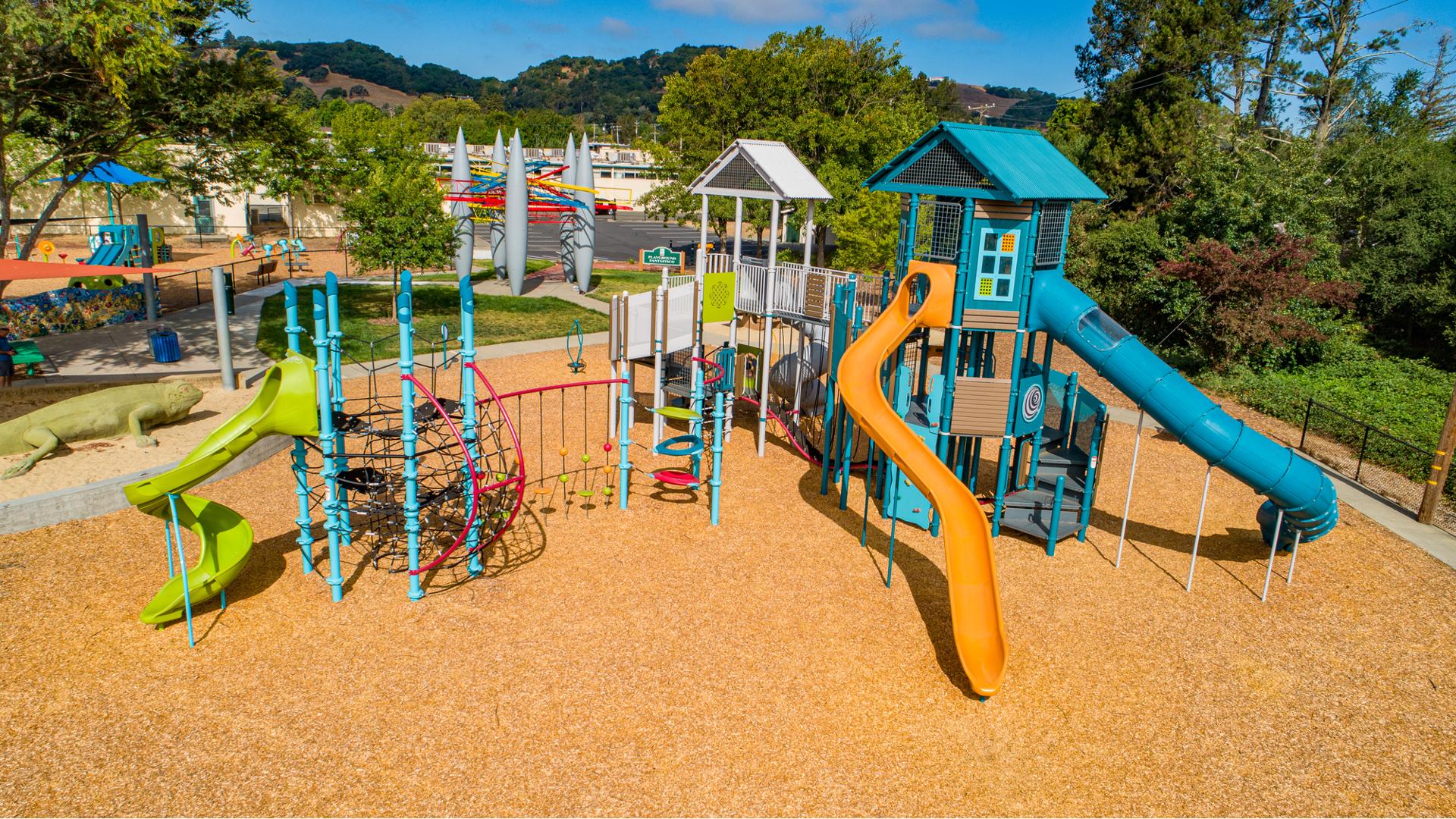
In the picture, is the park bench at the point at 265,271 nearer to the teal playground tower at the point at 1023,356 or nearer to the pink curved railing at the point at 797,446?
the pink curved railing at the point at 797,446

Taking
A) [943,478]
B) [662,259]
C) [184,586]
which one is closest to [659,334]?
[943,478]

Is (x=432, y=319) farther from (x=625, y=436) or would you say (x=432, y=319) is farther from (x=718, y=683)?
(x=718, y=683)

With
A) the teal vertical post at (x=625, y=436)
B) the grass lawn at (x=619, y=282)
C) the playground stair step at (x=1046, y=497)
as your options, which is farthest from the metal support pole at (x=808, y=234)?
the grass lawn at (x=619, y=282)

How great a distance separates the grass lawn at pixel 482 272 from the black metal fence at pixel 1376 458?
2568cm

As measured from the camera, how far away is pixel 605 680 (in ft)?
29.7

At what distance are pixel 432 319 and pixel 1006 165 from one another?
18.9 metres

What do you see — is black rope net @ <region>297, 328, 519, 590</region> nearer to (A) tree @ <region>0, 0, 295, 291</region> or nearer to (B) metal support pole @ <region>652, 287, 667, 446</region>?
(B) metal support pole @ <region>652, 287, 667, 446</region>

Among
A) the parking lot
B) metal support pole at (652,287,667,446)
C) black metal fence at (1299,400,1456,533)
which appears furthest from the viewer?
the parking lot

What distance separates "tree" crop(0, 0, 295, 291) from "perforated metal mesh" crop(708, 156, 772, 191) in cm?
1065

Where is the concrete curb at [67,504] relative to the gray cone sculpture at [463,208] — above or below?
below

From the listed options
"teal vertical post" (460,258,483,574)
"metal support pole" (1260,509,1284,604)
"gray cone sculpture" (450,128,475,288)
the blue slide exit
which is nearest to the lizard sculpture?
"teal vertical post" (460,258,483,574)

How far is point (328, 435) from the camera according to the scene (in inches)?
392

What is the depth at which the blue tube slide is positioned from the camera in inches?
455

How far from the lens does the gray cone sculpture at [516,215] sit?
2922cm
